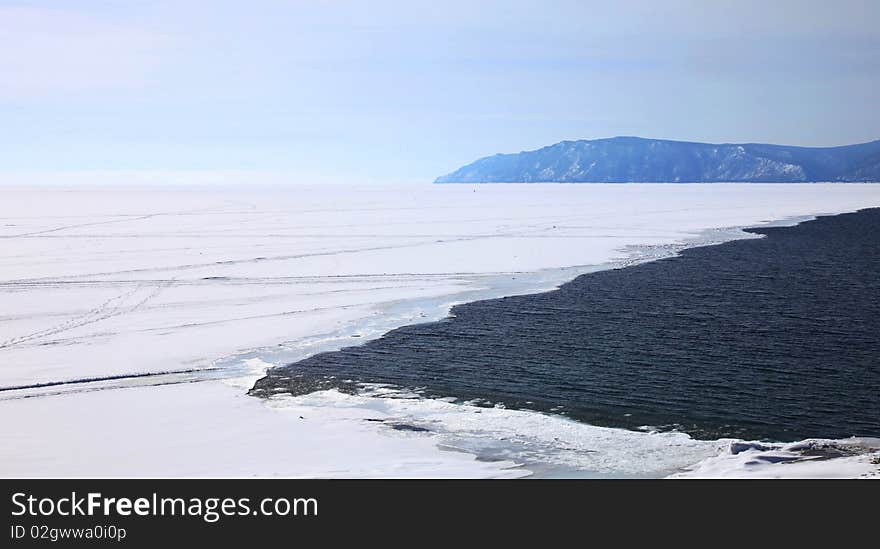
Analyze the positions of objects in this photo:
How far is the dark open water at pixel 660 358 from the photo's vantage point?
1171 cm

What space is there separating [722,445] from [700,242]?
26.8 metres

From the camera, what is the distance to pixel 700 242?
117 feet

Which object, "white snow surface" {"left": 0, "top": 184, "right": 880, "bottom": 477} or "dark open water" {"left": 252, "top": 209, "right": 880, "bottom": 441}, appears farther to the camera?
"dark open water" {"left": 252, "top": 209, "right": 880, "bottom": 441}

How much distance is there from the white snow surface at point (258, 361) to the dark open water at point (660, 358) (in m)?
0.78

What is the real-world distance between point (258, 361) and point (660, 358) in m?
6.75

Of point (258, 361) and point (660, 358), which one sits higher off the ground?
point (258, 361)

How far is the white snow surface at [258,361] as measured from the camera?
31.7 feet

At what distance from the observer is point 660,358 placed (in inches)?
581

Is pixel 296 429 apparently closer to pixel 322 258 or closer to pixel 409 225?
pixel 322 258

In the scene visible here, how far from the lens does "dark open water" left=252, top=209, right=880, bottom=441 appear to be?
1171 cm

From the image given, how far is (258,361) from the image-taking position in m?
14.8

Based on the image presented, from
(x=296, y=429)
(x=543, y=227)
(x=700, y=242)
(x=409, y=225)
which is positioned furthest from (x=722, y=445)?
(x=409, y=225)

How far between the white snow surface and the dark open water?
30.9 inches

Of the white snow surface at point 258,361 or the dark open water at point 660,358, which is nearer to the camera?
the white snow surface at point 258,361
